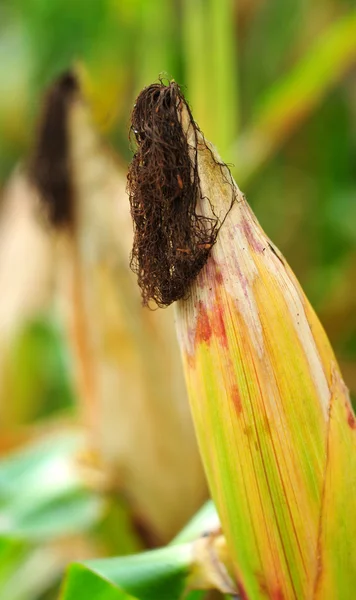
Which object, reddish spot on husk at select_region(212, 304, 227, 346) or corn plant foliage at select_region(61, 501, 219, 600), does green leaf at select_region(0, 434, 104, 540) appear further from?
reddish spot on husk at select_region(212, 304, 227, 346)

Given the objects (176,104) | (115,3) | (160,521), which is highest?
(115,3)

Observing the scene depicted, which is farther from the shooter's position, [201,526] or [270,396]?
[201,526]

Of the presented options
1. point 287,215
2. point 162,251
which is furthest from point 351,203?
point 162,251

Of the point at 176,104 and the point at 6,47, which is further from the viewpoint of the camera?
the point at 6,47

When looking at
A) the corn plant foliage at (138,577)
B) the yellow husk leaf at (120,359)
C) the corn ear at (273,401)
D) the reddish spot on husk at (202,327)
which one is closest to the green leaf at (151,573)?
the corn plant foliage at (138,577)

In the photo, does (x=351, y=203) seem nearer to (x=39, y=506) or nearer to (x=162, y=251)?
(x=39, y=506)

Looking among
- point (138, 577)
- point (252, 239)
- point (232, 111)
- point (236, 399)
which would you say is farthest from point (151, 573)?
point (232, 111)

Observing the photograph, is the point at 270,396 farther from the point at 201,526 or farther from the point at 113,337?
the point at 113,337
